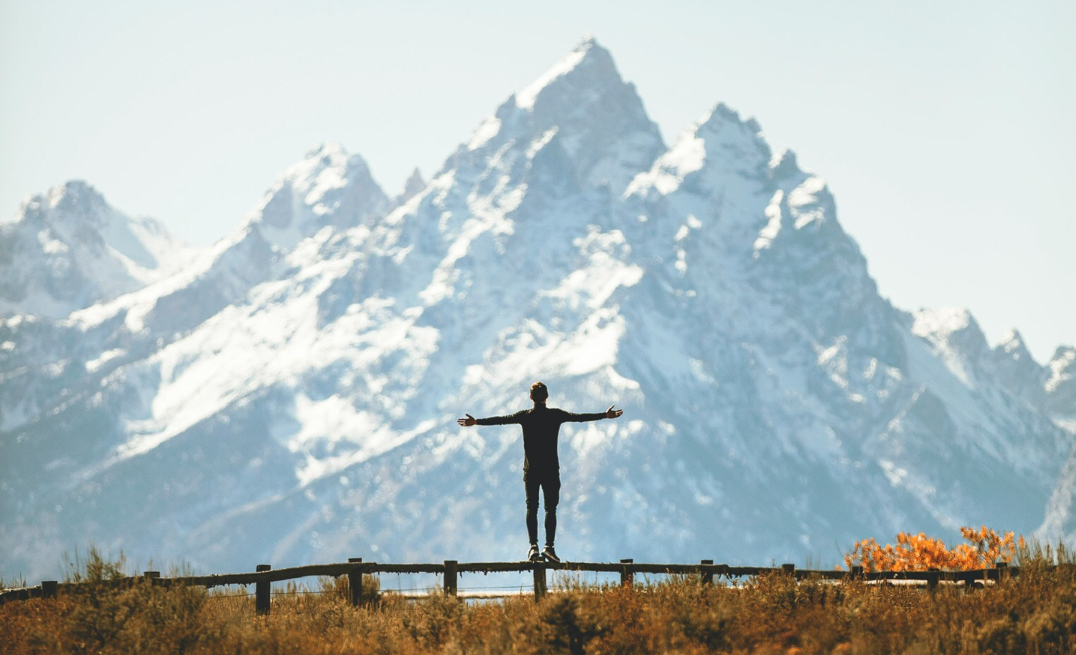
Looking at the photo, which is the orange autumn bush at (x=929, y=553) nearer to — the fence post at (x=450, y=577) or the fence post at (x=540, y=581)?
the fence post at (x=540, y=581)

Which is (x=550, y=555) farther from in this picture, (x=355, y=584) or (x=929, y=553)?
(x=929, y=553)

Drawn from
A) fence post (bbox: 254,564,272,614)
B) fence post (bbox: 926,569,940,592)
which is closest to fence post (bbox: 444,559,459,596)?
fence post (bbox: 254,564,272,614)

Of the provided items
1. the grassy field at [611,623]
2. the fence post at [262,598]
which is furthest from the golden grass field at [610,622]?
the fence post at [262,598]

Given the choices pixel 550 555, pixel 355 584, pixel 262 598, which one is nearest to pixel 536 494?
pixel 550 555

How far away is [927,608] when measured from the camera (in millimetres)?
16266

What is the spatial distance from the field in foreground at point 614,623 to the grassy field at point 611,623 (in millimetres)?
18

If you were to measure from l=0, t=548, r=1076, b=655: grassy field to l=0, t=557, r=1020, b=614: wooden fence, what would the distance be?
0.21 meters

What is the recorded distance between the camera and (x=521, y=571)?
58.0 feet

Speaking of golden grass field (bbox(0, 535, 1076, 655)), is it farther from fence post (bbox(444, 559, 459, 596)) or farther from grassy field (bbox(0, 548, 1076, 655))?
fence post (bbox(444, 559, 459, 596))

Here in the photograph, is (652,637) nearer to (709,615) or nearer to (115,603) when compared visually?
(709,615)

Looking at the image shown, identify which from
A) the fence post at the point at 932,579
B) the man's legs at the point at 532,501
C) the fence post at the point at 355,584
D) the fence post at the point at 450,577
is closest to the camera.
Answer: the fence post at the point at 932,579

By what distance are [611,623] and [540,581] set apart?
183 centimetres

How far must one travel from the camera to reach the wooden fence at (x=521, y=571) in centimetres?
1661

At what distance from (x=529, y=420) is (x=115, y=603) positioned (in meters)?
5.96
